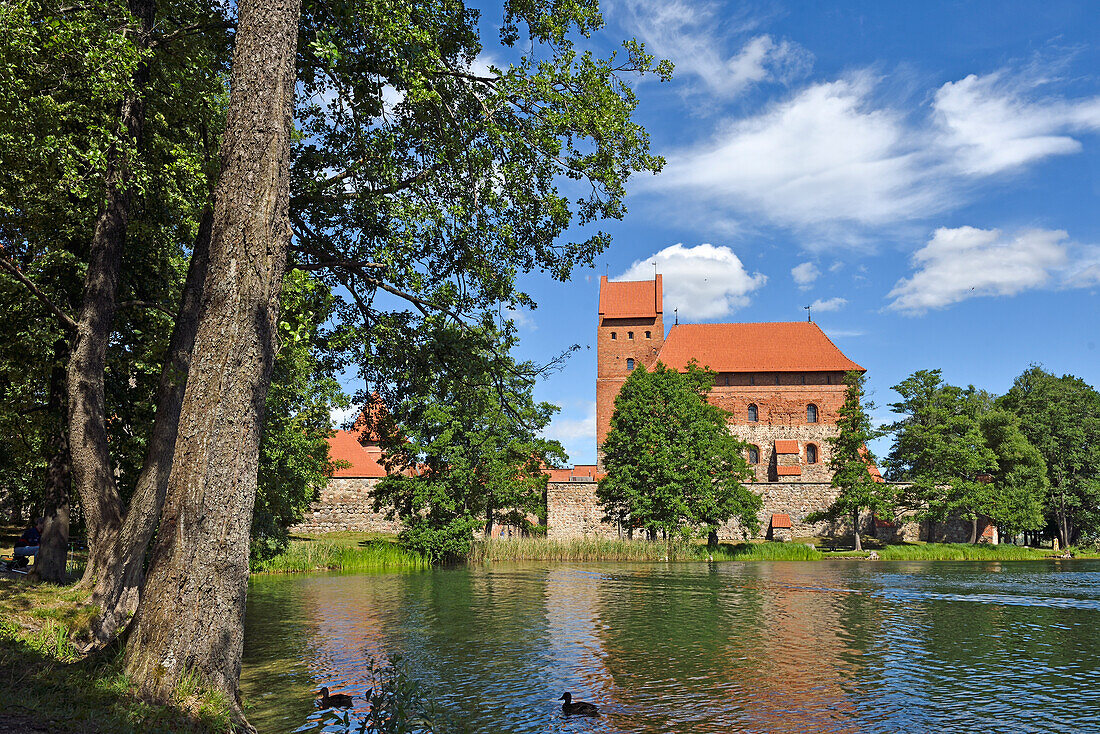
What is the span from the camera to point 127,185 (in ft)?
30.8

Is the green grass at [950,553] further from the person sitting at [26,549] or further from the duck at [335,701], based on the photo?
the duck at [335,701]

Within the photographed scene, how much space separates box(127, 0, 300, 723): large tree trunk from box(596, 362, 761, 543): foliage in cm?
3549

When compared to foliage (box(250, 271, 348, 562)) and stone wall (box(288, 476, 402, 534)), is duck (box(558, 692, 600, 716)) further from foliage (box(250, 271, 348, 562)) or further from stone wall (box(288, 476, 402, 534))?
stone wall (box(288, 476, 402, 534))

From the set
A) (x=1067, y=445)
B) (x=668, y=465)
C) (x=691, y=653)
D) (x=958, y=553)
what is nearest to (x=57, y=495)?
(x=691, y=653)

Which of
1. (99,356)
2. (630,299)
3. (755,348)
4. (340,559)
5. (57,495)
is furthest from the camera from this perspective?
(630,299)

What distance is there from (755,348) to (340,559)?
134 ft

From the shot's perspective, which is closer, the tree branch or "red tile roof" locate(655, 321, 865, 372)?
the tree branch

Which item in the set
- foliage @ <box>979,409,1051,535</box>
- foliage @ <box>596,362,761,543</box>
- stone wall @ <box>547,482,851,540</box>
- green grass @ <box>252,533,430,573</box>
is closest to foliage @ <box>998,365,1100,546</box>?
foliage @ <box>979,409,1051,535</box>

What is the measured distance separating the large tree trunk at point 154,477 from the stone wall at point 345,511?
124 ft

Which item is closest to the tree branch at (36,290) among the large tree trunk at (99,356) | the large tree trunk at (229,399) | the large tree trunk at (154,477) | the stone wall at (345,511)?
the large tree trunk at (99,356)

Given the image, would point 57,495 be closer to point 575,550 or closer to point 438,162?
point 438,162

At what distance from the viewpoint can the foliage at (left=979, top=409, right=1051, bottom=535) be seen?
46.7 m

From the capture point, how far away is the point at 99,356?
10250 mm

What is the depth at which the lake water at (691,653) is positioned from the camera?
9.81 meters
